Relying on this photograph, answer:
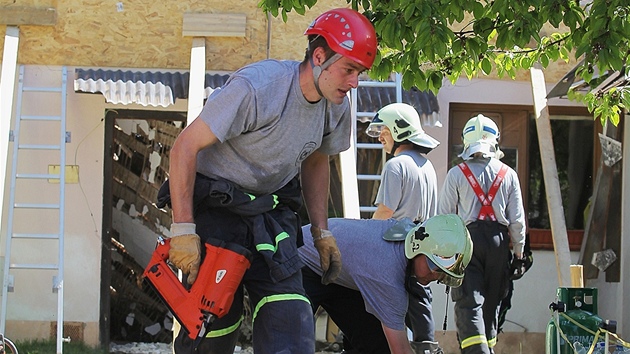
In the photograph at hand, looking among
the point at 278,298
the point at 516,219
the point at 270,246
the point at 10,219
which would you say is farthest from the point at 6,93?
the point at 278,298

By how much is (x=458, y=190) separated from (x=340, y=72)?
3369 mm

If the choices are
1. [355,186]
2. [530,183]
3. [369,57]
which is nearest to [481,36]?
[369,57]

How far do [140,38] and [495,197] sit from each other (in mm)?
3962

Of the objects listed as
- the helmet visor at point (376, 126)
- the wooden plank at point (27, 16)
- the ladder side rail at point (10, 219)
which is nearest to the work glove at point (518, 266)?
the helmet visor at point (376, 126)

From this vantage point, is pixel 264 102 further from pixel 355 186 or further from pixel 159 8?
pixel 159 8

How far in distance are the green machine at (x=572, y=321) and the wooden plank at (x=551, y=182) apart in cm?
130

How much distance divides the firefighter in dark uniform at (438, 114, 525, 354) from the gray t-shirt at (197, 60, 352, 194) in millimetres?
2839

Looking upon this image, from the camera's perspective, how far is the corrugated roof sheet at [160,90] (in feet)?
29.9

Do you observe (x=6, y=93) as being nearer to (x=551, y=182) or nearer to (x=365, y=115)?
(x=365, y=115)

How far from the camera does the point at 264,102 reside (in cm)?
427

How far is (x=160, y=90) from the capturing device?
9234 mm

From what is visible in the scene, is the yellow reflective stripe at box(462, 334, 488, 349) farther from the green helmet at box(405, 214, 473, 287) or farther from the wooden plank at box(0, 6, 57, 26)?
the wooden plank at box(0, 6, 57, 26)

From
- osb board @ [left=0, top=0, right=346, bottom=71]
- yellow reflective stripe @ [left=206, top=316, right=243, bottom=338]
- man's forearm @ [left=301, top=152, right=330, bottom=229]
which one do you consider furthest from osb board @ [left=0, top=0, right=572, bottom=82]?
yellow reflective stripe @ [left=206, top=316, right=243, bottom=338]

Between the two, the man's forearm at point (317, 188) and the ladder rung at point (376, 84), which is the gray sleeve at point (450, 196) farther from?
the man's forearm at point (317, 188)
